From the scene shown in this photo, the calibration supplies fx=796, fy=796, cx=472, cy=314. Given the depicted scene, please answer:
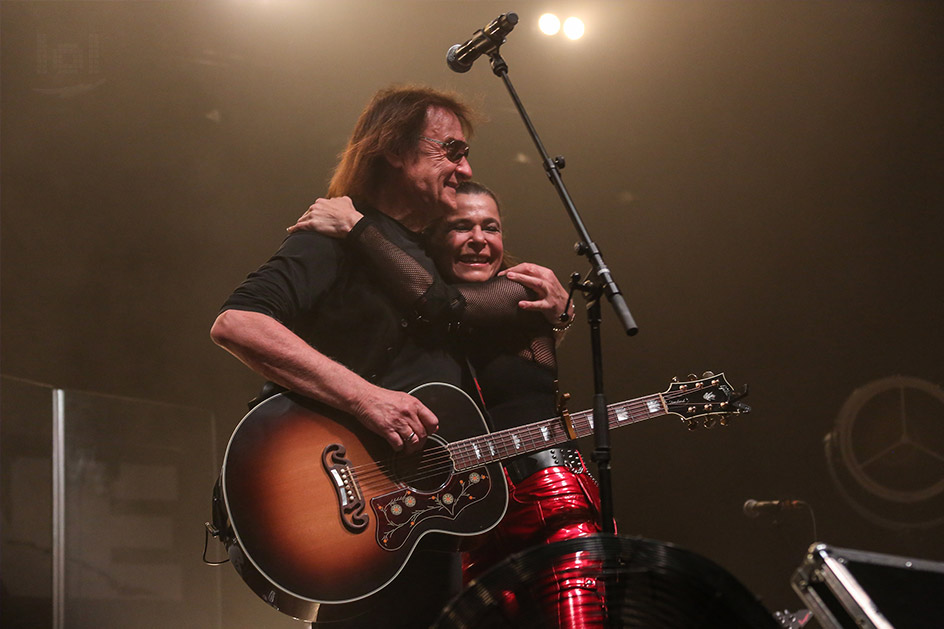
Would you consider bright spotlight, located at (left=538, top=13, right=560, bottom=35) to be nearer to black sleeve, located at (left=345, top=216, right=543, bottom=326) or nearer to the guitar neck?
black sleeve, located at (left=345, top=216, right=543, bottom=326)

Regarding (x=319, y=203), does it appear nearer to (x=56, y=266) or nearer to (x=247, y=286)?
(x=247, y=286)

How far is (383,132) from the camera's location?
9.71 feet

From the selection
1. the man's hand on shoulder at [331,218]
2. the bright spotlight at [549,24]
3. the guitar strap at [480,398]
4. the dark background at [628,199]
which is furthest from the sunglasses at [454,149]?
the bright spotlight at [549,24]

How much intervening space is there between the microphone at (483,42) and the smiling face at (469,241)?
0.56m

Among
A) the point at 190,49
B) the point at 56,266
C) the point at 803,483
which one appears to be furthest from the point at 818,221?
the point at 56,266

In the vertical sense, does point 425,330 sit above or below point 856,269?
below

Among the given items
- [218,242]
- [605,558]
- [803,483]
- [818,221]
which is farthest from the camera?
[818,221]

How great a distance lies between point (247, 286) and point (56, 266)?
0.89 metres

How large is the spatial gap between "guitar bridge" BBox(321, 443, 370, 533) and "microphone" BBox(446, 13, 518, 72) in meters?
1.22

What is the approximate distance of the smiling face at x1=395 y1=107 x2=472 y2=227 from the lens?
2.85 metres

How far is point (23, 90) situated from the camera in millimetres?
3016

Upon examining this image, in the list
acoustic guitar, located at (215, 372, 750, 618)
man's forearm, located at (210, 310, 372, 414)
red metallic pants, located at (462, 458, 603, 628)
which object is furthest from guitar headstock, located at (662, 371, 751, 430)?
man's forearm, located at (210, 310, 372, 414)

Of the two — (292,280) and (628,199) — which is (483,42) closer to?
(292,280)

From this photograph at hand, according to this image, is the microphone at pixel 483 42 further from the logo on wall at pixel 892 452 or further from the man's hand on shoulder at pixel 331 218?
the logo on wall at pixel 892 452
